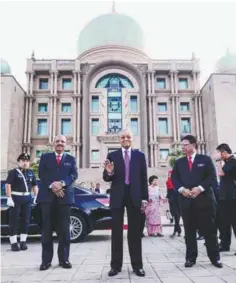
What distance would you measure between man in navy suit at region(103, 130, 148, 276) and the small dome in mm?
42738

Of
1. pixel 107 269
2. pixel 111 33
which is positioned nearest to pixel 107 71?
pixel 111 33

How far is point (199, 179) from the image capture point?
4.77 metres

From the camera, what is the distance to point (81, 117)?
3800cm

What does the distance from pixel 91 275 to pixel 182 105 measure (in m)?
37.1

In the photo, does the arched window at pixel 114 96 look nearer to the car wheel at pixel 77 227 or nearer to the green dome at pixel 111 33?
the green dome at pixel 111 33

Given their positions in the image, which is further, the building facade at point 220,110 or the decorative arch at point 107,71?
the decorative arch at point 107,71

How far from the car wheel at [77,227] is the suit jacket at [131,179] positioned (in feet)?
12.2

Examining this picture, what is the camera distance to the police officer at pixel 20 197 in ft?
21.8

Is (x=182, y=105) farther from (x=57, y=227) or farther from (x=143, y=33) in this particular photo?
(x=57, y=227)

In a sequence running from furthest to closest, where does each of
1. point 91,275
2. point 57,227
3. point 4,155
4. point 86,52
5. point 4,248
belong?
point 86,52 → point 4,155 → point 4,248 → point 57,227 → point 91,275

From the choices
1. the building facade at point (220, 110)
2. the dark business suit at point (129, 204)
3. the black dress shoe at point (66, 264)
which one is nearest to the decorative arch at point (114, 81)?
the building facade at point (220, 110)

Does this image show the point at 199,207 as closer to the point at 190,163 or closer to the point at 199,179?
the point at 199,179

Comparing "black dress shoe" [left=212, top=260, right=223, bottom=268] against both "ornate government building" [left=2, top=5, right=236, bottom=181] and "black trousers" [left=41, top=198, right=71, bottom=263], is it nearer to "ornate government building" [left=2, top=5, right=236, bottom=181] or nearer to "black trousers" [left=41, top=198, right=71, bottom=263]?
"black trousers" [left=41, top=198, right=71, bottom=263]

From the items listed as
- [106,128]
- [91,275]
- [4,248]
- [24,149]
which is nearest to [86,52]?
[106,128]
